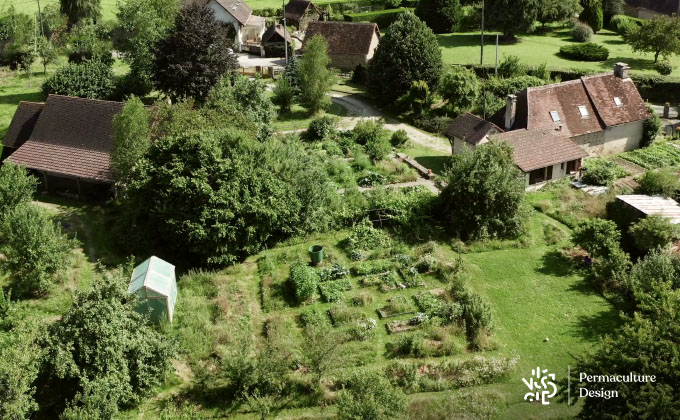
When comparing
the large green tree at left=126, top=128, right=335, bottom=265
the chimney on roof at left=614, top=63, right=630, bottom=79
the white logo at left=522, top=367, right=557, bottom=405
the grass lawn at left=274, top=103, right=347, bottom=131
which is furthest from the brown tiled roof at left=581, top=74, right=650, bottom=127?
the white logo at left=522, top=367, right=557, bottom=405

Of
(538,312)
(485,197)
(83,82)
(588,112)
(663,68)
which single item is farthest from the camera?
(663,68)

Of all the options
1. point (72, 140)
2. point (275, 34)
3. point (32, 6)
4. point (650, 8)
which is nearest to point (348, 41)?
point (275, 34)

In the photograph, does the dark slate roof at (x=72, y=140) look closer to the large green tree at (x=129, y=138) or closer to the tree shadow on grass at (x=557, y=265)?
the large green tree at (x=129, y=138)

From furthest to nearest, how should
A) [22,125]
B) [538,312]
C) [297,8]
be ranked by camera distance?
[297,8] → [22,125] → [538,312]

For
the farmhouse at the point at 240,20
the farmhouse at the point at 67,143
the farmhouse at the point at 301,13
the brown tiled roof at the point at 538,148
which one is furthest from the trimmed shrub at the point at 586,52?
the farmhouse at the point at 67,143

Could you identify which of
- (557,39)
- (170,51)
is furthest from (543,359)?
(557,39)

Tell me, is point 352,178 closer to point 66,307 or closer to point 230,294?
point 230,294

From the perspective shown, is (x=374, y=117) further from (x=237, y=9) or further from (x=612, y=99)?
(x=237, y=9)
